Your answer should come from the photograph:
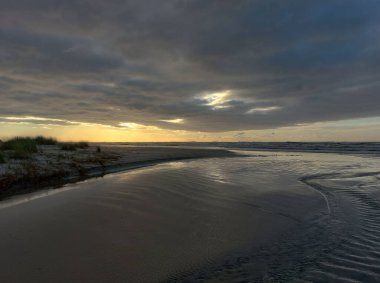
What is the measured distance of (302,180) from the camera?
13867mm

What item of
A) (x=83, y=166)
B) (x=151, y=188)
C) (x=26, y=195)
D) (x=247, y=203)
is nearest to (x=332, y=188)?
Result: (x=247, y=203)

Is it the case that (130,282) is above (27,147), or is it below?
below

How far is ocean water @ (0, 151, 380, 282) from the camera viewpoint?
14.2ft

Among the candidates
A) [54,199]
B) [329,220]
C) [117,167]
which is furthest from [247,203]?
[117,167]

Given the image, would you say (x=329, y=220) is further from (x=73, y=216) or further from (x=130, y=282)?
(x=73, y=216)

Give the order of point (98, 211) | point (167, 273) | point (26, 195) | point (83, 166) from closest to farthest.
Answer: point (167, 273)
point (98, 211)
point (26, 195)
point (83, 166)

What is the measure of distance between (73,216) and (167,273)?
4.07 meters

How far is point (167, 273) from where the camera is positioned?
4.29 metres

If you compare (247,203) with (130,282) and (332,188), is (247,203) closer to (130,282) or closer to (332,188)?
(332,188)

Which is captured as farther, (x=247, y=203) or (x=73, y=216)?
(x=247, y=203)

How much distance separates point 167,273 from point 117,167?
1577 centimetres

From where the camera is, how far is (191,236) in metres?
5.87

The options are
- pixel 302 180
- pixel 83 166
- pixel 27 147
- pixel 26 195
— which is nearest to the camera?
pixel 26 195

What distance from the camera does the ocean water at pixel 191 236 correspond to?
4336 millimetres
